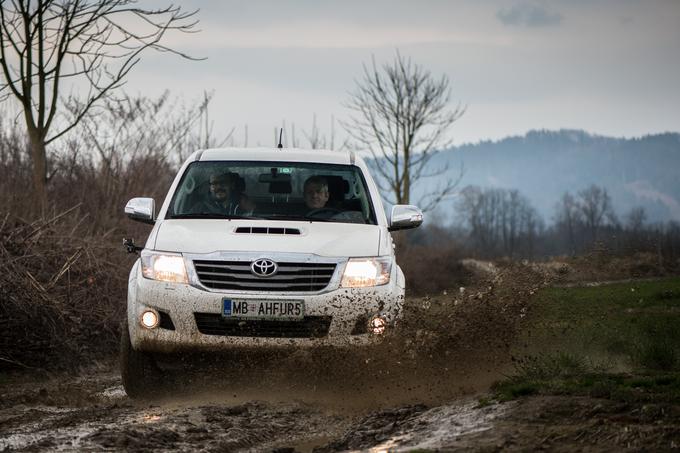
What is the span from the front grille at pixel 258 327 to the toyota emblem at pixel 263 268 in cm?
31

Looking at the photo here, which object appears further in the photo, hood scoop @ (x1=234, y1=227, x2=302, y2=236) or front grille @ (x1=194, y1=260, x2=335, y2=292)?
hood scoop @ (x1=234, y1=227, x2=302, y2=236)

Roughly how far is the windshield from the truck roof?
Result: 6 cm

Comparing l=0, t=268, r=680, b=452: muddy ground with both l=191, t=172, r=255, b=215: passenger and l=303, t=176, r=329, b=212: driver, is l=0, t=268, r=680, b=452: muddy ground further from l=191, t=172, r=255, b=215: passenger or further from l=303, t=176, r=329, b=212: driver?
l=191, t=172, r=255, b=215: passenger

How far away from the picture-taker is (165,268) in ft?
22.2

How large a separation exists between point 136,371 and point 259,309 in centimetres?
113

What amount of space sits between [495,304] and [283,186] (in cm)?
198

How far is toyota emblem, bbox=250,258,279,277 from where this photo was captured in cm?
660

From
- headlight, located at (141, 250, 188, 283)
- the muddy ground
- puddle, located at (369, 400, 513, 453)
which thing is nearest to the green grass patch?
the muddy ground

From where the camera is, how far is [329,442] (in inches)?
220

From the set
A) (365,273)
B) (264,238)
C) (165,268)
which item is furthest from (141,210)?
(365,273)

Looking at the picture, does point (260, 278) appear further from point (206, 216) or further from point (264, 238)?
point (206, 216)

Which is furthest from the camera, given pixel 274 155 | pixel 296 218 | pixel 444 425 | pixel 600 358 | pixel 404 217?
pixel 274 155

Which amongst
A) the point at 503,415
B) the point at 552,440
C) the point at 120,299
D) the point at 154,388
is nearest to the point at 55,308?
the point at 120,299

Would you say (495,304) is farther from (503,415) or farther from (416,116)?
(416,116)
